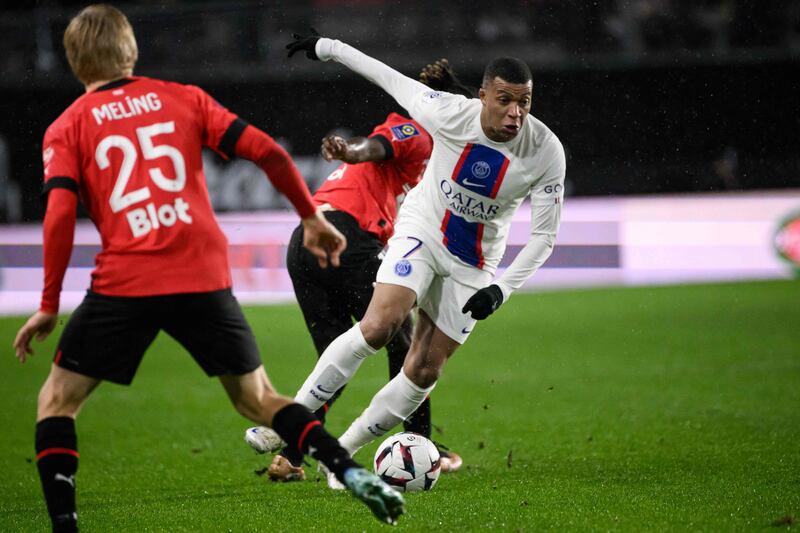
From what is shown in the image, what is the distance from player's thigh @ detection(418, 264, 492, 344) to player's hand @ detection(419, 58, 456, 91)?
1192 mm

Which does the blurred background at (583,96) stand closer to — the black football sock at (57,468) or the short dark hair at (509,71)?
the short dark hair at (509,71)

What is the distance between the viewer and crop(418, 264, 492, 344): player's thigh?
5.36m

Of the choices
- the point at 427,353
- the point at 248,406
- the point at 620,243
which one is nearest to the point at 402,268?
the point at 427,353

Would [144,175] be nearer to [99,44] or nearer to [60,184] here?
[60,184]

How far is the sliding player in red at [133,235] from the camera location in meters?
3.79

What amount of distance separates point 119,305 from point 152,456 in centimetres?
311

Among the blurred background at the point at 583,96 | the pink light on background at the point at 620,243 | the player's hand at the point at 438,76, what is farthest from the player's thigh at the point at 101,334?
the blurred background at the point at 583,96

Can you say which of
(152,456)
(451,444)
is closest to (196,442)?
(152,456)

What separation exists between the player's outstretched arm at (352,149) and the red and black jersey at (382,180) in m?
0.13

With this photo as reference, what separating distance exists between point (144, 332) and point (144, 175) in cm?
55

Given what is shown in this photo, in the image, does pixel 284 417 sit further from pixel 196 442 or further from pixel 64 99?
pixel 64 99

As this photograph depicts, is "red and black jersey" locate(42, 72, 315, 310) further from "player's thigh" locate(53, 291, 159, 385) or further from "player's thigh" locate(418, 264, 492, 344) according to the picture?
"player's thigh" locate(418, 264, 492, 344)

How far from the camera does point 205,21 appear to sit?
16672 millimetres

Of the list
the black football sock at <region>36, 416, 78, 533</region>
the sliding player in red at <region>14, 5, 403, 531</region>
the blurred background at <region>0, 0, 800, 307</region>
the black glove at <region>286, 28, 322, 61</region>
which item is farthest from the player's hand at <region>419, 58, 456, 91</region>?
the blurred background at <region>0, 0, 800, 307</region>
